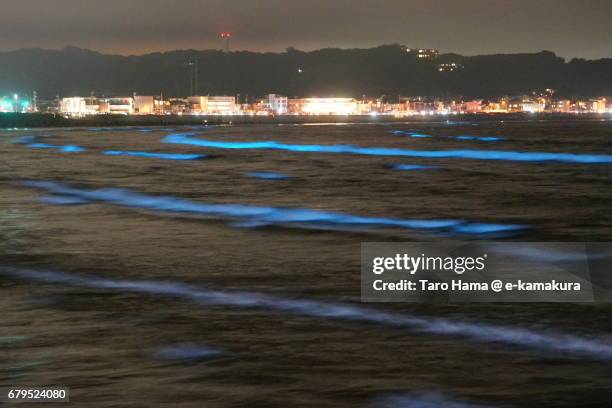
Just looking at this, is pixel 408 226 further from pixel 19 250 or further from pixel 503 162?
pixel 503 162

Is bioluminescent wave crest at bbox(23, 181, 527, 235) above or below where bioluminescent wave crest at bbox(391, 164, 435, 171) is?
above

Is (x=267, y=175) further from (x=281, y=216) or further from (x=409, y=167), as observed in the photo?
(x=281, y=216)

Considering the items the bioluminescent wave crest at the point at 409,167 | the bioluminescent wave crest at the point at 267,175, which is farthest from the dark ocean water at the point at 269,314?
the bioluminescent wave crest at the point at 409,167

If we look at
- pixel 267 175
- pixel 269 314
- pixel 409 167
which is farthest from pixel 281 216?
pixel 409 167

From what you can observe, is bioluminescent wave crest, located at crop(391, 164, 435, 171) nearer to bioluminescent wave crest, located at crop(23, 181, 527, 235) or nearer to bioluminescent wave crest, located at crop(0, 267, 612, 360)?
bioluminescent wave crest, located at crop(23, 181, 527, 235)

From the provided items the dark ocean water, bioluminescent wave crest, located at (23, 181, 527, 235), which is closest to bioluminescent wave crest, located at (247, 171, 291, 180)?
bioluminescent wave crest, located at (23, 181, 527, 235)

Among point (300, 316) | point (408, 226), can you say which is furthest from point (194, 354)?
point (408, 226)
